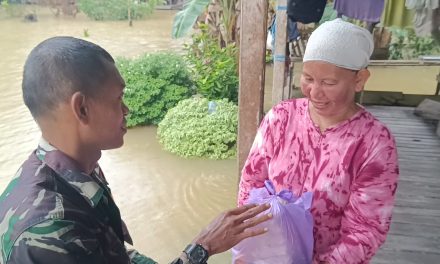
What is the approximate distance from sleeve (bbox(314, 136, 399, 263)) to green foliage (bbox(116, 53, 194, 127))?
20.2 ft

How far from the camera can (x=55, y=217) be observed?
34.4 inches

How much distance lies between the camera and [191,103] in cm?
677

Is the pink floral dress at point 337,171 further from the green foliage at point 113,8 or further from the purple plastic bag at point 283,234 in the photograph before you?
the green foliage at point 113,8

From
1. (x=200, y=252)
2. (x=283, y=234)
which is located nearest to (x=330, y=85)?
(x=283, y=234)

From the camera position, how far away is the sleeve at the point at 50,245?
33.1 inches

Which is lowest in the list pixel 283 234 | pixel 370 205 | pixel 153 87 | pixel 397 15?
pixel 153 87

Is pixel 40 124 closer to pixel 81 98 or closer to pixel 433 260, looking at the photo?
pixel 81 98

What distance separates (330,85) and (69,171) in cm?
89

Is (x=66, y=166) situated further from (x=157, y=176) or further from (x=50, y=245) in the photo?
(x=157, y=176)

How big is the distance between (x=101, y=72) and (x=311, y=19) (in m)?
3.00

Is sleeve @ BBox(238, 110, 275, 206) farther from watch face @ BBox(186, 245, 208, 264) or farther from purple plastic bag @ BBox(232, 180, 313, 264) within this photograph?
watch face @ BBox(186, 245, 208, 264)

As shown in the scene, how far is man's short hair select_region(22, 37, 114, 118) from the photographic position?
960mm

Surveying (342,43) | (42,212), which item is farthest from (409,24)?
(42,212)

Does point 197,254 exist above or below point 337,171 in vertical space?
below
